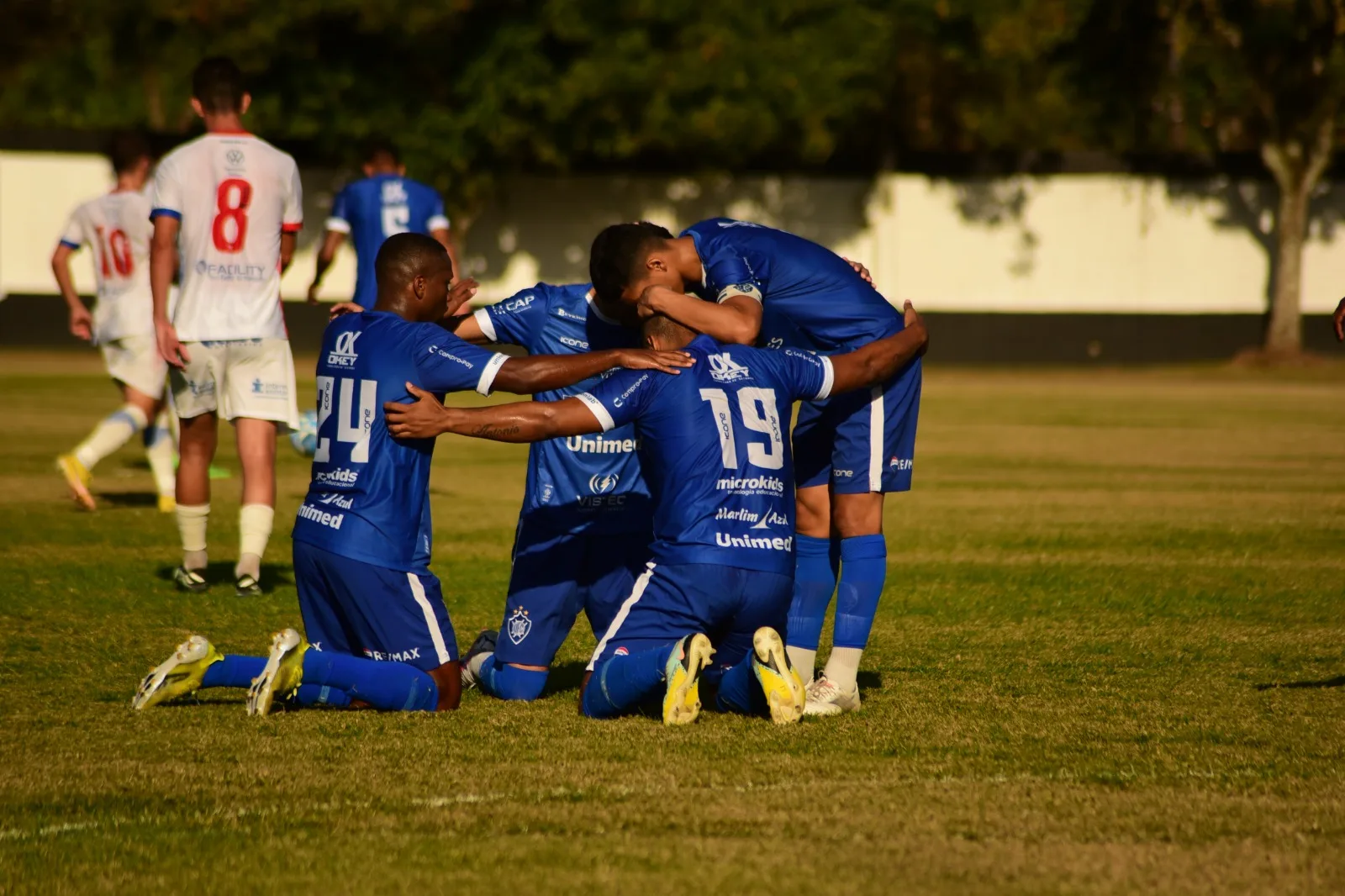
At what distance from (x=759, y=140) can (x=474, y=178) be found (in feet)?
18.6

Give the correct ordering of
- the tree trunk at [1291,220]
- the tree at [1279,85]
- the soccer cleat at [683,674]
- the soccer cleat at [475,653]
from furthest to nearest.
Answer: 1. the tree trunk at [1291,220]
2. the tree at [1279,85]
3. the soccer cleat at [475,653]
4. the soccer cleat at [683,674]

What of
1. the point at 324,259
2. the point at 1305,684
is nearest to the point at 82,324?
the point at 324,259

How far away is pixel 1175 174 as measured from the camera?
36.8m

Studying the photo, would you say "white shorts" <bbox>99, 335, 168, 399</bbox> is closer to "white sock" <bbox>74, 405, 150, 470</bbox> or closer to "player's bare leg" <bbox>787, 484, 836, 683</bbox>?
"white sock" <bbox>74, 405, 150, 470</bbox>

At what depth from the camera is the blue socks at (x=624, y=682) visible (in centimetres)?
530

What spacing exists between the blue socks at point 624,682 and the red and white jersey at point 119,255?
257 inches

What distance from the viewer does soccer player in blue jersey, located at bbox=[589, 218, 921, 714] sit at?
19.1ft

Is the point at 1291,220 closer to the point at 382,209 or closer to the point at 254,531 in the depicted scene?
the point at 382,209

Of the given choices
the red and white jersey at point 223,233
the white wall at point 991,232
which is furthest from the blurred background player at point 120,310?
the white wall at point 991,232

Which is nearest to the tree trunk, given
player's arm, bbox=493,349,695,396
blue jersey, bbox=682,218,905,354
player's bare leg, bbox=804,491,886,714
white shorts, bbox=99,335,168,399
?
white shorts, bbox=99,335,168,399

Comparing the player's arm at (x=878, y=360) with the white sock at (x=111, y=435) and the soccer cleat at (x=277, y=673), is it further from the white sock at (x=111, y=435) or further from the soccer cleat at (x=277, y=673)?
the white sock at (x=111, y=435)

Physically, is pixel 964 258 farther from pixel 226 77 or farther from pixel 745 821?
pixel 745 821

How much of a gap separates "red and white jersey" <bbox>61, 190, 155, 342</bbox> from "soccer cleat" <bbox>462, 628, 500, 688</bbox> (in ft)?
Result: 18.0

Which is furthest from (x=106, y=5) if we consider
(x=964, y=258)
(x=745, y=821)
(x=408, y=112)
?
(x=745, y=821)
